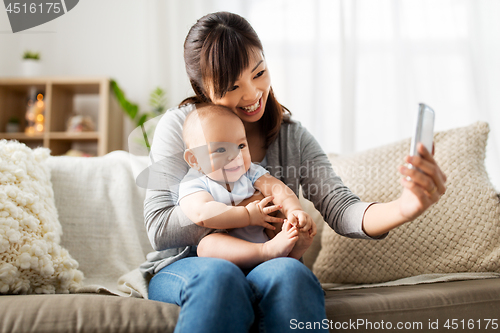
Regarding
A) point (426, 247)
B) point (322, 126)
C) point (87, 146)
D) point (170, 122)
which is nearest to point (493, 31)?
point (322, 126)

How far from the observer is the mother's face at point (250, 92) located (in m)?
0.82

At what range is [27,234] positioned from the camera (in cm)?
87

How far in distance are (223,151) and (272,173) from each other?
20cm

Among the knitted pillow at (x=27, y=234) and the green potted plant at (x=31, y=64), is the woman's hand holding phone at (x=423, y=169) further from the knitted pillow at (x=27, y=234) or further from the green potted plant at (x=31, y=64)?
the green potted plant at (x=31, y=64)

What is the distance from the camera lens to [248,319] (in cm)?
64

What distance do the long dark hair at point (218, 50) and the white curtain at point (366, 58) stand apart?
1.43 meters

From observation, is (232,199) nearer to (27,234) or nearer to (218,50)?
(218,50)

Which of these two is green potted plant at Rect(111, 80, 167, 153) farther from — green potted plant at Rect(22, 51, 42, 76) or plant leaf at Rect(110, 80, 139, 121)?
green potted plant at Rect(22, 51, 42, 76)

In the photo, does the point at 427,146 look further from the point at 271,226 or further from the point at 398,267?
the point at 398,267

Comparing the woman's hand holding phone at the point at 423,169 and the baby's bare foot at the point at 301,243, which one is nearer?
the woman's hand holding phone at the point at 423,169

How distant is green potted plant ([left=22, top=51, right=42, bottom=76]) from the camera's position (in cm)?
237

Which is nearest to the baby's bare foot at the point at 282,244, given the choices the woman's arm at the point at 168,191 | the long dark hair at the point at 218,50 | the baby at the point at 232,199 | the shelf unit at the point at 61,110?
the baby at the point at 232,199

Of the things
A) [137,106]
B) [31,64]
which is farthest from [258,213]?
[31,64]

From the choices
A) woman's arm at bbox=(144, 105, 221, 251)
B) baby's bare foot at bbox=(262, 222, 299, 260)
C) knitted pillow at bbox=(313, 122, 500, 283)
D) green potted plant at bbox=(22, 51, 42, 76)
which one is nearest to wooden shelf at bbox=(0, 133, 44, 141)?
green potted plant at bbox=(22, 51, 42, 76)
